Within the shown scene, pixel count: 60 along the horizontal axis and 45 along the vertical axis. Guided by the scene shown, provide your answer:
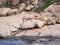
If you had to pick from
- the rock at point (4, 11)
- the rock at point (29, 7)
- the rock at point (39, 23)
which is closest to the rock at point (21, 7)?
the rock at point (29, 7)

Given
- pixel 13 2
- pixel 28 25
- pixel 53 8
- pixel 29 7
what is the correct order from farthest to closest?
1. pixel 13 2
2. pixel 29 7
3. pixel 53 8
4. pixel 28 25

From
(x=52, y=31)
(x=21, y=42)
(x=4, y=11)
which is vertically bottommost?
(x=21, y=42)

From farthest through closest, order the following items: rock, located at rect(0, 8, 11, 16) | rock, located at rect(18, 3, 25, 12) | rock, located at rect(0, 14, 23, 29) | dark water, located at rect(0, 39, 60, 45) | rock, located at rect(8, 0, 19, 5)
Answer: rock, located at rect(8, 0, 19, 5) < rock, located at rect(18, 3, 25, 12) < rock, located at rect(0, 8, 11, 16) < rock, located at rect(0, 14, 23, 29) < dark water, located at rect(0, 39, 60, 45)

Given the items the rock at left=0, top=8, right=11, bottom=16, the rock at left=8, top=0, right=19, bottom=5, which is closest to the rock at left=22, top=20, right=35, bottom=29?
the rock at left=0, top=8, right=11, bottom=16

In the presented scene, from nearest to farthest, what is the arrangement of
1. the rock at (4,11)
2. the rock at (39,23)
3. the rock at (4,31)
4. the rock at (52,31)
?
the rock at (52,31) < the rock at (4,31) < the rock at (39,23) < the rock at (4,11)

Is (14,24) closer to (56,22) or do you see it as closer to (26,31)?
(26,31)

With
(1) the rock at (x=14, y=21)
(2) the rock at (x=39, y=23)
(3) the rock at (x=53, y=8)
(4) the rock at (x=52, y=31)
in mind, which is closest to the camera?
(4) the rock at (x=52, y=31)

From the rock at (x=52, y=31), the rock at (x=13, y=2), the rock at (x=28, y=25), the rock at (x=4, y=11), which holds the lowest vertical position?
the rock at (x=52, y=31)

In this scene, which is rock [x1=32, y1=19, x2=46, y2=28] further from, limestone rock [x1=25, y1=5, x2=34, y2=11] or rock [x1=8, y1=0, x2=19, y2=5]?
rock [x1=8, y1=0, x2=19, y2=5]

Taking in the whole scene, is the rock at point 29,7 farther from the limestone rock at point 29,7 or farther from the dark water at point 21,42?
the dark water at point 21,42

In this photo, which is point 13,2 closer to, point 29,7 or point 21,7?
point 21,7

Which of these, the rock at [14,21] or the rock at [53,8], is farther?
the rock at [53,8]

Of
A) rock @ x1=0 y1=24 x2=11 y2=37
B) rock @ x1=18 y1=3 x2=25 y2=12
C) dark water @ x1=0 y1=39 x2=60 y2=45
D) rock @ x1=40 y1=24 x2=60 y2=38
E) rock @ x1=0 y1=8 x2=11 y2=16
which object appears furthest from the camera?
rock @ x1=18 y1=3 x2=25 y2=12

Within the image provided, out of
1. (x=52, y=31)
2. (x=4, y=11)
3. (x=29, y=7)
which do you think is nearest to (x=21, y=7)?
(x=29, y=7)
